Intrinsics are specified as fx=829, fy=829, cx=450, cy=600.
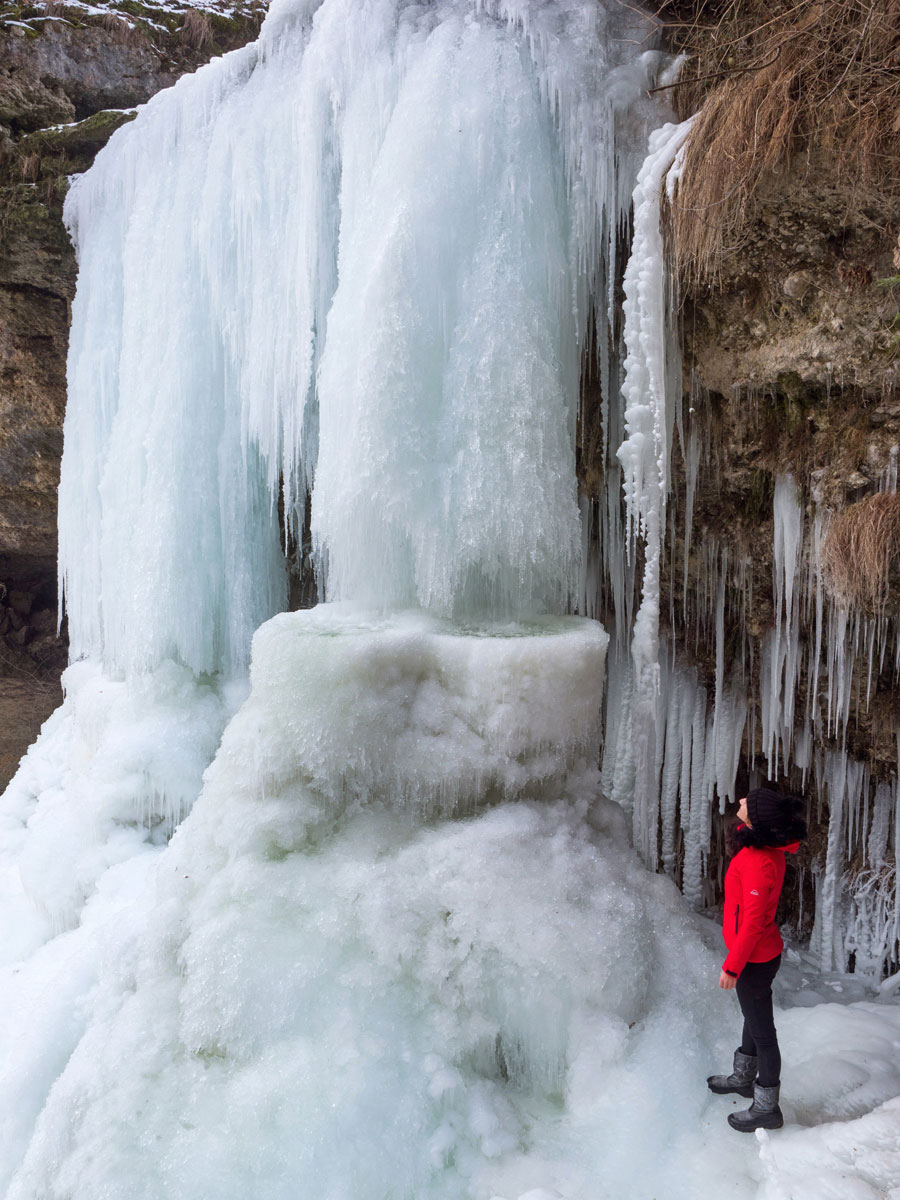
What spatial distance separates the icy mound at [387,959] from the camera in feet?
7.57

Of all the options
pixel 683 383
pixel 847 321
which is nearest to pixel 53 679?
pixel 683 383

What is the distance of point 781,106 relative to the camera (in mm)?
2742

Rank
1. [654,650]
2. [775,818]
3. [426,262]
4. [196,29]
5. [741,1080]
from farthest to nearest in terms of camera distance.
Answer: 1. [196,29]
2. [654,650]
3. [426,262]
4. [741,1080]
5. [775,818]

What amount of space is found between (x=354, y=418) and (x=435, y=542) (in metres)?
0.58

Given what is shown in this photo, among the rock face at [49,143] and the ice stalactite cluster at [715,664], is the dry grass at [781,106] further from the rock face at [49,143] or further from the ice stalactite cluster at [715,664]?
the rock face at [49,143]

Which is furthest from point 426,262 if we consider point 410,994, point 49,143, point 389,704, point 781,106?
point 49,143

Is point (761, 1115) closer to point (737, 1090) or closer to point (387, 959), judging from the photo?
point (737, 1090)

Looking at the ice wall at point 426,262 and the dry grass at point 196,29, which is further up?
the dry grass at point 196,29

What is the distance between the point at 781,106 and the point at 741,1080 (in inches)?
121

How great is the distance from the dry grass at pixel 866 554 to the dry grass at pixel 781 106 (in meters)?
1.06

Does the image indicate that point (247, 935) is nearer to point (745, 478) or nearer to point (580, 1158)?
point (580, 1158)

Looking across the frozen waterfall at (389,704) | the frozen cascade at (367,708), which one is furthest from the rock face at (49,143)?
the frozen cascade at (367,708)

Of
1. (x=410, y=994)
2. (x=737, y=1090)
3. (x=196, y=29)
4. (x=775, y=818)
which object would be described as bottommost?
(x=737, y=1090)

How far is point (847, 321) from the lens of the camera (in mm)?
2982
